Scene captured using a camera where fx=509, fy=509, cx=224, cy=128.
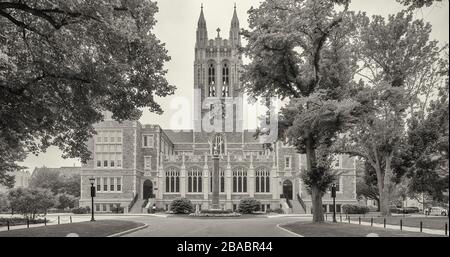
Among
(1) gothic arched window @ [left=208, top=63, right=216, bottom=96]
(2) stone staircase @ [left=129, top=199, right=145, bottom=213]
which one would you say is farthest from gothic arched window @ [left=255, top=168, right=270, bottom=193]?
(1) gothic arched window @ [left=208, top=63, right=216, bottom=96]

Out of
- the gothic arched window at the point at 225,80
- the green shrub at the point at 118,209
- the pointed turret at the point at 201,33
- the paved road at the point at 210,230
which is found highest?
the pointed turret at the point at 201,33

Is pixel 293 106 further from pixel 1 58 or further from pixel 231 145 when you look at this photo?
pixel 231 145

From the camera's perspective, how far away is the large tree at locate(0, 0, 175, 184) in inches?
794

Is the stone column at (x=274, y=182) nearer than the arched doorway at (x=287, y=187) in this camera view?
Yes

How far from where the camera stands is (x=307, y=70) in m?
30.2

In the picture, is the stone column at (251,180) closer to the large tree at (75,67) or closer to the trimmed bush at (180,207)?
the trimmed bush at (180,207)

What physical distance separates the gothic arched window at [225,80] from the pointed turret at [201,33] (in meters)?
6.00

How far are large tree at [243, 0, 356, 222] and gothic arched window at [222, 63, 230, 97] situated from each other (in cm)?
6289

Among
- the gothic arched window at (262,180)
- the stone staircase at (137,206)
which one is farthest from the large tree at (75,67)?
the gothic arched window at (262,180)

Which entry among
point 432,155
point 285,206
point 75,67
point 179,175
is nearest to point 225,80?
point 179,175

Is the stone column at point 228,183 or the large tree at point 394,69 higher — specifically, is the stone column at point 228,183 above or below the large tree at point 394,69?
below

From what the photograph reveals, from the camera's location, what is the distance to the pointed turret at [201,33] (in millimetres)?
95500
